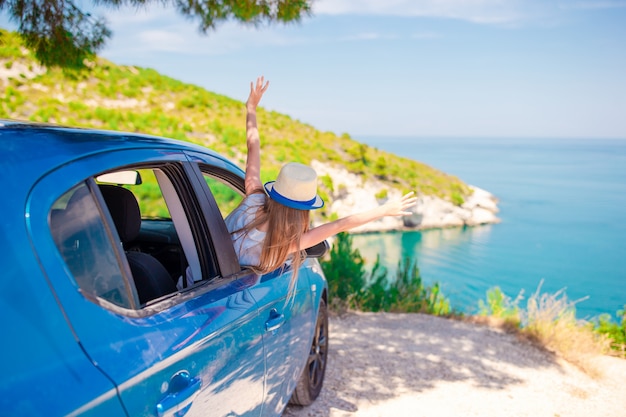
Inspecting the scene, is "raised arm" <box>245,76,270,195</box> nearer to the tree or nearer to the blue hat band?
the blue hat band

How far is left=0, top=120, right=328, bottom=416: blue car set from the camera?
143 cm

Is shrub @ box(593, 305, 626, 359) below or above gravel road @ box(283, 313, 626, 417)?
below

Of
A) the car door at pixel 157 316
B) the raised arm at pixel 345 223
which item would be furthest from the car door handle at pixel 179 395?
the raised arm at pixel 345 223

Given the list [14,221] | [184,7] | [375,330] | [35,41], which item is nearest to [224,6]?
[184,7]

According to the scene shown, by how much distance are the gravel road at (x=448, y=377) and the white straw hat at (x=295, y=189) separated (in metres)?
2.02

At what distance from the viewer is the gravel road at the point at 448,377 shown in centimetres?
472

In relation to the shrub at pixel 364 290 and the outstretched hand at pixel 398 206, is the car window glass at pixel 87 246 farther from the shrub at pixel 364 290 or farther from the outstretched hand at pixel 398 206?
the shrub at pixel 364 290

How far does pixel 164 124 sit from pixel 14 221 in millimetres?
36832

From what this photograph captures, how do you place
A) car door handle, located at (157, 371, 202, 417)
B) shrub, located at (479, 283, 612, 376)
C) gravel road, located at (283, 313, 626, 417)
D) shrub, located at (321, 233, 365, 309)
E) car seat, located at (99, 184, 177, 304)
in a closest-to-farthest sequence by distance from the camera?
1. car door handle, located at (157, 371, 202, 417)
2. car seat, located at (99, 184, 177, 304)
3. gravel road, located at (283, 313, 626, 417)
4. shrub, located at (479, 283, 612, 376)
5. shrub, located at (321, 233, 365, 309)

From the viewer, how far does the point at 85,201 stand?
1.79 meters

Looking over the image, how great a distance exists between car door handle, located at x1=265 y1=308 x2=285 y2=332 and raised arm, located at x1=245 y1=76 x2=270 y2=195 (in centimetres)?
68

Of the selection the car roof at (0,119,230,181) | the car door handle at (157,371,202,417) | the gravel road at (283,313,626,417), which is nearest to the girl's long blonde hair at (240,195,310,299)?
the car roof at (0,119,230,181)

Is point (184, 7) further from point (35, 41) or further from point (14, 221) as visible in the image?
point (14, 221)

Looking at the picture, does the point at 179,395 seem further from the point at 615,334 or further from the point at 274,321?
the point at 615,334
